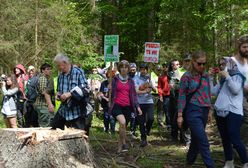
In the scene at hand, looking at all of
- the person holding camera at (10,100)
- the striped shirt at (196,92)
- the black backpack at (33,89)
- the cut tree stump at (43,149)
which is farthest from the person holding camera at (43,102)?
the striped shirt at (196,92)

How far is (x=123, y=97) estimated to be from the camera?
28.6 ft

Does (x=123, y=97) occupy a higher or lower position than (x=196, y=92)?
lower

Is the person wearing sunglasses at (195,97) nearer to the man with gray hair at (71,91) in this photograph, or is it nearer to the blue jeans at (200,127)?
the blue jeans at (200,127)

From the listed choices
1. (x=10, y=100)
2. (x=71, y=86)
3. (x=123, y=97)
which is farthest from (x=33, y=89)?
(x=71, y=86)

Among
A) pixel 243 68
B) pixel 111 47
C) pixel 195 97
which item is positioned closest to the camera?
pixel 243 68

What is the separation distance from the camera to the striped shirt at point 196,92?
657cm

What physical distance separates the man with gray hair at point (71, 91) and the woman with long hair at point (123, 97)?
1786 mm

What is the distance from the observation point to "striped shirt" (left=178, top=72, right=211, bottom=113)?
6574 millimetres

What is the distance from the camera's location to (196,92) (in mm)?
6594

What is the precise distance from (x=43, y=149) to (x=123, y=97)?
2.85 m

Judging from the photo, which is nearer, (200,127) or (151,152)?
(200,127)

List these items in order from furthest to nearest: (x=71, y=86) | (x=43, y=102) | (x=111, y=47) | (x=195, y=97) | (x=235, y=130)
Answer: (x=111, y=47)
(x=43, y=102)
(x=71, y=86)
(x=195, y=97)
(x=235, y=130)

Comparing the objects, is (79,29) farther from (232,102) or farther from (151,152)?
(232,102)

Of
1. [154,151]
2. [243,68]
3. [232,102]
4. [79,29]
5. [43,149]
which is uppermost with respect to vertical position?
[79,29]
